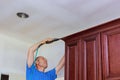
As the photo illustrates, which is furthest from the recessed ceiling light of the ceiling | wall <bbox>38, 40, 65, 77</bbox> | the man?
wall <bbox>38, 40, 65, 77</bbox>

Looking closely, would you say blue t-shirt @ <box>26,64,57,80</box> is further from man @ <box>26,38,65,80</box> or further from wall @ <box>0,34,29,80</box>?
wall @ <box>0,34,29,80</box>

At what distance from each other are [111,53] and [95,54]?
0.45 feet

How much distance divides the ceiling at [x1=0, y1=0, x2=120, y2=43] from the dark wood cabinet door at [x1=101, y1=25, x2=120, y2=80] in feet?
1.18

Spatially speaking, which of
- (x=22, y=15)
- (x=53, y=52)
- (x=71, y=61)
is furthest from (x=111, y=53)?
(x=53, y=52)

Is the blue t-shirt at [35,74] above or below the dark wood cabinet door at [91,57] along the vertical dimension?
below

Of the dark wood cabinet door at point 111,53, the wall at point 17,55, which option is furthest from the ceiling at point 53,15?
the dark wood cabinet door at point 111,53

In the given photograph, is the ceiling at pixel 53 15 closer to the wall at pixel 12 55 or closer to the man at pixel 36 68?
the wall at pixel 12 55

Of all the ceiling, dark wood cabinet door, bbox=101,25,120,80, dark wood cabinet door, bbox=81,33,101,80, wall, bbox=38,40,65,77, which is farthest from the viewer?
wall, bbox=38,40,65,77

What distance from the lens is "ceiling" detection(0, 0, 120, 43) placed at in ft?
6.18

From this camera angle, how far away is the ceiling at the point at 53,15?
1.88 metres

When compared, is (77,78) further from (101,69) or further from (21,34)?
(21,34)

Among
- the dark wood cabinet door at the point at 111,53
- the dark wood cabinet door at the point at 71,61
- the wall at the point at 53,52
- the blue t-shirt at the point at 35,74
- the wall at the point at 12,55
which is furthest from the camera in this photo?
the wall at the point at 53,52

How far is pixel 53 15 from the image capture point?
2.10 metres

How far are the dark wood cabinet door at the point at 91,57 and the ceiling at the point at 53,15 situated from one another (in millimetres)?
337
